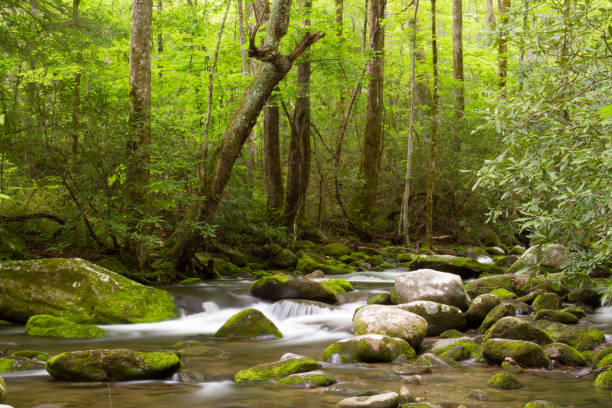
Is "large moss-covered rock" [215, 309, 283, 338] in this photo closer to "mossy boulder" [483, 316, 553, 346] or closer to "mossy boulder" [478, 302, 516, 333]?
"mossy boulder" [478, 302, 516, 333]

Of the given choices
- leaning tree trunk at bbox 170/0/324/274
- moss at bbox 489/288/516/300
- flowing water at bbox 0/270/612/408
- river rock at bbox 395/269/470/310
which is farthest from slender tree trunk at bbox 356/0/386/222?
flowing water at bbox 0/270/612/408

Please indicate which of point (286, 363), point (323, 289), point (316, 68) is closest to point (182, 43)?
point (316, 68)

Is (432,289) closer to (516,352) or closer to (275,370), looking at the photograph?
(516,352)

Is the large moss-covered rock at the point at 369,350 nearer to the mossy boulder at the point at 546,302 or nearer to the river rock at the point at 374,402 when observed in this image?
the river rock at the point at 374,402

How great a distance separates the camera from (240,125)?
11.0 metres

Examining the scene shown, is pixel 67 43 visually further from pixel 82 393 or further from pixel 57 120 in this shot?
pixel 82 393

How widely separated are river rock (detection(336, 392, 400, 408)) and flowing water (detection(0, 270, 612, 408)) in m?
0.34

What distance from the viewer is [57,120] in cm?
1004

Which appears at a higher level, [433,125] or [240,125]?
[433,125]

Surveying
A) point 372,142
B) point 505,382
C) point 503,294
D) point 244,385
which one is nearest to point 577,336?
point 505,382

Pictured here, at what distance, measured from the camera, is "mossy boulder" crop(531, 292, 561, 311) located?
829 centimetres

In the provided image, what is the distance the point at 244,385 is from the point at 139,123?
663 centimetres

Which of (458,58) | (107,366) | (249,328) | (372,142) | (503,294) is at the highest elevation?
(458,58)

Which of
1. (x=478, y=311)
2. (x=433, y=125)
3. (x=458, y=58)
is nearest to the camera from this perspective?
(x=478, y=311)
